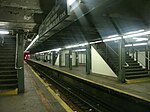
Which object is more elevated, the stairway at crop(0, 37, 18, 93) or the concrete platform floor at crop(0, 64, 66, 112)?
the stairway at crop(0, 37, 18, 93)

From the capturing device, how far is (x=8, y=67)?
281 inches

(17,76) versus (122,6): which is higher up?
(122,6)

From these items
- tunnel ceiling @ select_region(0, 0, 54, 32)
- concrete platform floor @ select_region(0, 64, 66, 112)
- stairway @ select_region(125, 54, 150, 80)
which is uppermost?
tunnel ceiling @ select_region(0, 0, 54, 32)

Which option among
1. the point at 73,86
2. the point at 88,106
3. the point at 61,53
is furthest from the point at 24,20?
the point at 61,53

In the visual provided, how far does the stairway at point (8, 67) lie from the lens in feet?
21.4

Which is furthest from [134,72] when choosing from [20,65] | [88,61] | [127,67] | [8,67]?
[8,67]

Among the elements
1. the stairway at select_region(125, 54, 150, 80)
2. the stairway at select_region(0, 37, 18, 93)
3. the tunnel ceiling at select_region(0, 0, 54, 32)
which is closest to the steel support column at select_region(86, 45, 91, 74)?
the stairway at select_region(125, 54, 150, 80)

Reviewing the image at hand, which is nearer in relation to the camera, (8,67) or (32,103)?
(32,103)

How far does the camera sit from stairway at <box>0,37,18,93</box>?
6537 mm

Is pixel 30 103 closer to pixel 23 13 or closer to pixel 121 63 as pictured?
pixel 23 13

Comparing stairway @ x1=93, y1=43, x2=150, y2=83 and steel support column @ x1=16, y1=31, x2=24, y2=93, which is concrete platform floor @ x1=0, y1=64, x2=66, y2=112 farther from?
stairway @ x1=93, y1=43, x2=150, y2=83

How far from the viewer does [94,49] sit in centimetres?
1233

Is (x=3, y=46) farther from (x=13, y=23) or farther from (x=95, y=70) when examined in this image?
(x=95, y=70)

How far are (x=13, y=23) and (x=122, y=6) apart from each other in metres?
3.74
